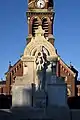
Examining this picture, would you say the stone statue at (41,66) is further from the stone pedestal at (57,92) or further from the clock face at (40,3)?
the clock face at (40,3)

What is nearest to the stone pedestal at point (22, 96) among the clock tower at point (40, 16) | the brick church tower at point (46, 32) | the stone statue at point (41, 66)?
the stone statue at point (41, 66)

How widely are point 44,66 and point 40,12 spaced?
34249 millimetres

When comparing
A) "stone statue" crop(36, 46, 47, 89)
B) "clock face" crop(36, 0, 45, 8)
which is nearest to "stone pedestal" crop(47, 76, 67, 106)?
"stone statue" crop(36, 46, 47, 89)

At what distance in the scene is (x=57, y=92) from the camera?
1845cm

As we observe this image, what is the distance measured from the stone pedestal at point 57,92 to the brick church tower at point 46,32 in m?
31.9

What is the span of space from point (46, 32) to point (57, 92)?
33.5 metres

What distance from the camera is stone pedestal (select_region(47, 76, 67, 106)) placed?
60.4 feet

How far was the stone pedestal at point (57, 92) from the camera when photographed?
18.4m

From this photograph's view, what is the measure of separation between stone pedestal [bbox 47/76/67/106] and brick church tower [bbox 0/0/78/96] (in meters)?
31.9

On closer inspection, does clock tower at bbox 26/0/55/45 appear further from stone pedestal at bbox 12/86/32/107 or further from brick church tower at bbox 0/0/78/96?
stone pedestal at bbox 12/86/32/107

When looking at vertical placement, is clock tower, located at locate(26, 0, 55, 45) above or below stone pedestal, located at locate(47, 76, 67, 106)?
above

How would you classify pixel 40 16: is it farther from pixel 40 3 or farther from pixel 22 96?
pixel 22 96

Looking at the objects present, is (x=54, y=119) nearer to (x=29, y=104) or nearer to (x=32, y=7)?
(x=29, y=104)

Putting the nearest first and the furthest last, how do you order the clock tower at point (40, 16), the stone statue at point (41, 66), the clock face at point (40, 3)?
the stone statue at point (41, 66), the clock tower at point (40, 16), the clock face at point (40, 3)
